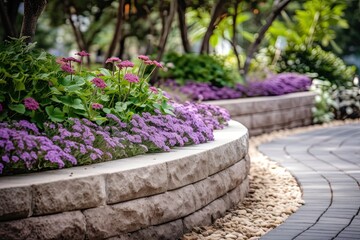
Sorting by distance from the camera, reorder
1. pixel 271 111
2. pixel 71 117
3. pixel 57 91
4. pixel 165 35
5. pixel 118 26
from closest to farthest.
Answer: pixel 57 91 → pixel 71 117 → pixel 118 26 → pixel 165 35 → pixel 271 111

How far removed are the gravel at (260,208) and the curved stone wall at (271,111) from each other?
245cm

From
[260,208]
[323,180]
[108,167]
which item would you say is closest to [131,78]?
[108,167]

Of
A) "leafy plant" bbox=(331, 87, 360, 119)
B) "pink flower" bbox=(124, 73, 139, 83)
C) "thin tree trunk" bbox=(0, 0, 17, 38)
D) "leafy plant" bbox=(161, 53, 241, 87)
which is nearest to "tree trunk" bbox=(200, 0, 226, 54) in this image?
"leafy plant" bbox=(161, 53, 241, 87)

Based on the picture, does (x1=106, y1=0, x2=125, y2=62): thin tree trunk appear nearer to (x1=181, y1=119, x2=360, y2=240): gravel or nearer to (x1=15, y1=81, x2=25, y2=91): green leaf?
(x1=181, y1=119, x2=360, y2=240): gravel

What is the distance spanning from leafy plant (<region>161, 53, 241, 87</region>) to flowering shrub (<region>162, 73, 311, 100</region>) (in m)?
0.18

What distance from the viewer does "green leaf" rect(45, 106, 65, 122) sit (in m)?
4.50

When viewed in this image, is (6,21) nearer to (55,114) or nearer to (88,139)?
(55,114)

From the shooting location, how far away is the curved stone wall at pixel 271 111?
1012 centimetres

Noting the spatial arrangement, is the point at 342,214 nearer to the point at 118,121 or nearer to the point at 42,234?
the point at 118,121

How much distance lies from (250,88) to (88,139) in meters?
7.30

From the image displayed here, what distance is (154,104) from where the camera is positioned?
5617 millimetres

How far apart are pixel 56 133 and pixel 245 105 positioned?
241 inches

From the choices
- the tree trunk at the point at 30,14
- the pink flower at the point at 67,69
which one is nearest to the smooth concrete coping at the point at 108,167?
the pink flower at the point at 67,69

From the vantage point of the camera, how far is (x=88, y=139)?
175 inches
